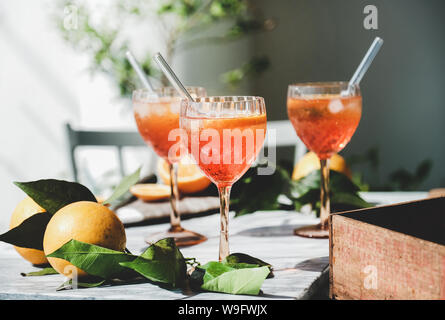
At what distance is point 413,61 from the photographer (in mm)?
3355

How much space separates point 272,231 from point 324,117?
0.23 m

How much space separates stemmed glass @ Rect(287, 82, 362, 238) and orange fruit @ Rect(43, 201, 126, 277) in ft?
1.21

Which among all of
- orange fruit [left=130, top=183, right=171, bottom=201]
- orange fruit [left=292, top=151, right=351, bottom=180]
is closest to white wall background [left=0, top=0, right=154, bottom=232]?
orange fruit [left=130, top=183, right=171, bottom=201]

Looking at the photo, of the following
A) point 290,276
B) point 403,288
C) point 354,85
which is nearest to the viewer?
point 403,288

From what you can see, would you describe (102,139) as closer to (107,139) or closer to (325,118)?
(107,139)

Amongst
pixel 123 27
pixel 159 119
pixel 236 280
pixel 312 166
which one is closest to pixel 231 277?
pixel 236 280

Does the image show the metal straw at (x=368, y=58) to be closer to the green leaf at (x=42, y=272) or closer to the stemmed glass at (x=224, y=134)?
the stemmed glass at (x=224, y=134)

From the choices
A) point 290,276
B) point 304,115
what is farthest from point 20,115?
point 290,276

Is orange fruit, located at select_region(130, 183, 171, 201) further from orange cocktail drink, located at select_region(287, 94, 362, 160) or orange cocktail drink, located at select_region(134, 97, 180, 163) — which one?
orange cocktail drink, located at select_region(287, 94, 362, 160)

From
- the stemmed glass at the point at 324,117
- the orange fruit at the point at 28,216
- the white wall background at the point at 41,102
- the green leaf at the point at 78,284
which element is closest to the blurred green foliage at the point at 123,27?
the white wall background at the point at 41,102

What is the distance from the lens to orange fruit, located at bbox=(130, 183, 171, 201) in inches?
44.5

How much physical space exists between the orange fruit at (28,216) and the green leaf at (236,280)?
286 millimetres
